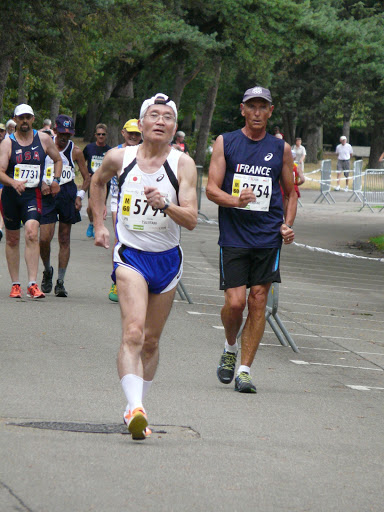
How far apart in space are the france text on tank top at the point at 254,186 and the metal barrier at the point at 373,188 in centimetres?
2227

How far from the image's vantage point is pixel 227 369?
8297 mm

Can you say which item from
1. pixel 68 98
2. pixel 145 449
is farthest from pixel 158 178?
pixel 68 98

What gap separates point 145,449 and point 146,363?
0.96 meters

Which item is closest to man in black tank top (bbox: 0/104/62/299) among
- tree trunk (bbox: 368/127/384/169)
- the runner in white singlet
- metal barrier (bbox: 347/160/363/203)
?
the runner in white singlet

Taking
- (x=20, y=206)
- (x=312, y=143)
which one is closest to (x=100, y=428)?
(x=20, y=206)

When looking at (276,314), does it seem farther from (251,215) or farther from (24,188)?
(24,188)

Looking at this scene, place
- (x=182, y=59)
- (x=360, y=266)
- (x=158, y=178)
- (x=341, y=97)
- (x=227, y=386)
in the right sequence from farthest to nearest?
(x=341, y=97), (x=182, y=59), (x=360, y=266), (x=227, y=386), (x=158, y=178)

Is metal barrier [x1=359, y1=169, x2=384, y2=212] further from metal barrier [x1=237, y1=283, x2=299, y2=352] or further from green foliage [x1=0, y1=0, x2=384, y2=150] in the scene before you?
metal barrier [x1=237, y1=283, x2=299, y2=352]

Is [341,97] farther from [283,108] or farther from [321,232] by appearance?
[321,232]

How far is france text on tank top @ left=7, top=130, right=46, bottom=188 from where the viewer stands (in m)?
12.1

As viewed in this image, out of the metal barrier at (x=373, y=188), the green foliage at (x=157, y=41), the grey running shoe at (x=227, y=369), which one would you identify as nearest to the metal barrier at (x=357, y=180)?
the metal barrier at (x=373, y=188)

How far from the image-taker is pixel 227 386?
328 inches

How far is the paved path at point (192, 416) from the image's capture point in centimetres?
513

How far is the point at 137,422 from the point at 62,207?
285 inches
